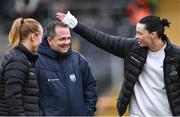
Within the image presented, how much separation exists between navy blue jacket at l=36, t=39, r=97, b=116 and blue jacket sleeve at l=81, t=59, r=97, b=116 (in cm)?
4

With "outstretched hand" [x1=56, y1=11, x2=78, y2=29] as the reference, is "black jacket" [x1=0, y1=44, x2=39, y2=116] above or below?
below

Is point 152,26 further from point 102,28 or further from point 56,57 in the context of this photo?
point 102,28

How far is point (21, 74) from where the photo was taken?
738 centimetres

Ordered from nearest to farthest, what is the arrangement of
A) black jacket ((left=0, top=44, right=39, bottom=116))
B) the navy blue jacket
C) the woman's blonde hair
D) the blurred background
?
black jacket ((left=0, top=44, right=39, bottom=116))
the woman's blonde hair
the navy blue jacket
the blurred background

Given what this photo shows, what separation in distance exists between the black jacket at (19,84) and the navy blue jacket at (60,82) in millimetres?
389

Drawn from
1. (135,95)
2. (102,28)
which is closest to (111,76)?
(102,28)

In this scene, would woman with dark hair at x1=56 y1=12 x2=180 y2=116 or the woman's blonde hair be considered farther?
woman with dark hair at x1=56 y1=12 x2=180 y2=116

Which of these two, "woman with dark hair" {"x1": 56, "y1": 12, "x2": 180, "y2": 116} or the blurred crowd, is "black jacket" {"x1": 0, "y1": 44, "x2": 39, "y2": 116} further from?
the blurred crowd

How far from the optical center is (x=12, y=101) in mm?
7340

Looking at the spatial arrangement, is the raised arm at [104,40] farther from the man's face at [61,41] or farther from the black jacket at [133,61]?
the man's face at [61,41]

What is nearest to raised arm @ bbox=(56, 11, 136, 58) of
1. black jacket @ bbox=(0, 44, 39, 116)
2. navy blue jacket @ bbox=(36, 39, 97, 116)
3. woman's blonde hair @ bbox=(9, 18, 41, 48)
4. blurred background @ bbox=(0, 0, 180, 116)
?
navy blue jacket @ bbox=(36, 39, 97, 116)

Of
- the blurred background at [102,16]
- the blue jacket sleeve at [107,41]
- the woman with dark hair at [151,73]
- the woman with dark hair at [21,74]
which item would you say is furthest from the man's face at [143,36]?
the blurred background at [102,16]

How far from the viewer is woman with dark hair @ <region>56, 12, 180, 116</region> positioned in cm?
804

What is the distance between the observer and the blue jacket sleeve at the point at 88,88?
8.28 meters
